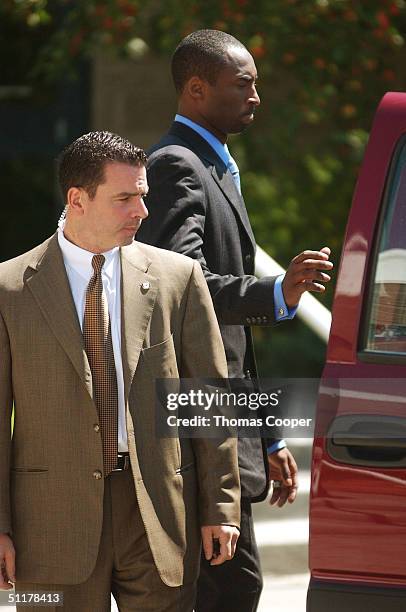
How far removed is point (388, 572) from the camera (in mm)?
3100

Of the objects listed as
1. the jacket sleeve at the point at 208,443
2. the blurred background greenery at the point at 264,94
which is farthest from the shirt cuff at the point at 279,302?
the blurred background greenery at the point at 264,94

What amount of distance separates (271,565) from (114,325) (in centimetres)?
348

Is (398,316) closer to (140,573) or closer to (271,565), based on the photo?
(140,573)

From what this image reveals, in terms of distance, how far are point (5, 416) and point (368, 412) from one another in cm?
87

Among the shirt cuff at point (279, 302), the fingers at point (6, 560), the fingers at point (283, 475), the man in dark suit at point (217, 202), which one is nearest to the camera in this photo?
the fingers at point (6, 560)

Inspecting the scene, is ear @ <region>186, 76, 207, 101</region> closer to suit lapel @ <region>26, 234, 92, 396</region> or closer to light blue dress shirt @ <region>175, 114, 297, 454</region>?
light blue dress shirt @ <region>175, 114, 297, 454</region>

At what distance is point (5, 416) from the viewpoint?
10.3ft

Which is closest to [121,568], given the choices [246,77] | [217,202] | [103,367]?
[103,367]

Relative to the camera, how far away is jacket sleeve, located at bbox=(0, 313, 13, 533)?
3090 millimetres

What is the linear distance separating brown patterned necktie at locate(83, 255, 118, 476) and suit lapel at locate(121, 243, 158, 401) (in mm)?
37

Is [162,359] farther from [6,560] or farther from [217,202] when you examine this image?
[217,202]

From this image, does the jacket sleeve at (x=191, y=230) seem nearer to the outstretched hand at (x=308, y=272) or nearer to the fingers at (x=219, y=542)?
the outstretched hand at (x=308, y=272)

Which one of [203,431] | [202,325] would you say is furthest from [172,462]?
[202,325]

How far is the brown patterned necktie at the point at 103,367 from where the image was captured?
10.2 ft
